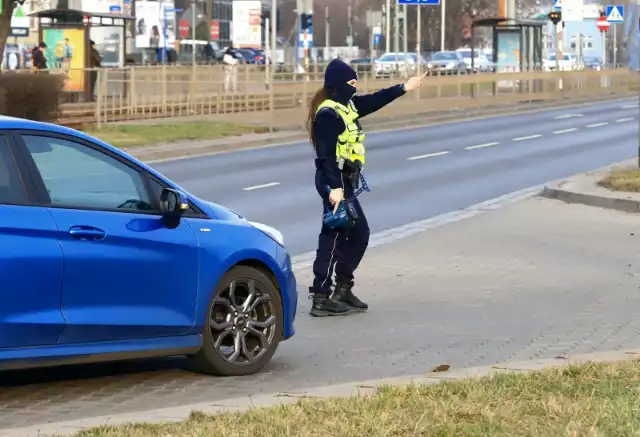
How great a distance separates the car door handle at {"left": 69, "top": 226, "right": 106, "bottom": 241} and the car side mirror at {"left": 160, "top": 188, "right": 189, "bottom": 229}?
464 millimetres

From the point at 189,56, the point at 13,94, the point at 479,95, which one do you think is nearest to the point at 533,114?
the point at 479,95

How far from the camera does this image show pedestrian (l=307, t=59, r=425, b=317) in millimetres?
9664

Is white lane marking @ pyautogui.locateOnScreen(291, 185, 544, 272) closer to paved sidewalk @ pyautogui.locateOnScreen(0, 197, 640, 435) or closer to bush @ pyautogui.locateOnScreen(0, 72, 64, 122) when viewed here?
paved sidewalk @ pyautogui.locateOnScreen(0, 197, 640, 435)

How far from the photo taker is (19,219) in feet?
21.7

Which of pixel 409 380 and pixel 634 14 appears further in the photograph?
pixel 634 14

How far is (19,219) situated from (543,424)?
262 cm

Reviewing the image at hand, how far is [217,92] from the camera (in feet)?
121

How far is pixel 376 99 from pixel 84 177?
10.8ft

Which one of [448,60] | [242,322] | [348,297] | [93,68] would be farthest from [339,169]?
[448,60]

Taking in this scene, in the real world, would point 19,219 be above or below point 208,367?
above

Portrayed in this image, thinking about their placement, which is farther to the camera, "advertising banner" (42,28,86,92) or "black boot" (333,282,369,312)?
"advertising banner" (42,28,86,92)

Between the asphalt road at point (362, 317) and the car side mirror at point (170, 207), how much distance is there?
0.88 m

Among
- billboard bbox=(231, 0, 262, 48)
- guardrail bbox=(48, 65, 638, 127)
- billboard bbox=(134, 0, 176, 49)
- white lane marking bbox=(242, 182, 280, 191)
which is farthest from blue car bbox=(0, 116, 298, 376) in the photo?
billboard bbox=(134, 0, 176, 49)

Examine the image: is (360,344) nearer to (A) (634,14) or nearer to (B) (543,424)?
(B) (543,424)
